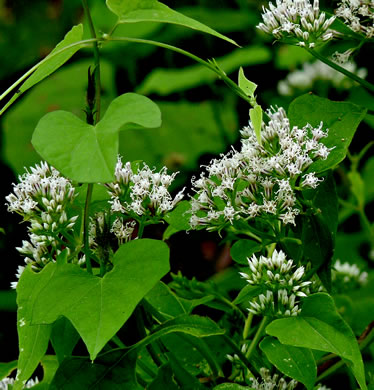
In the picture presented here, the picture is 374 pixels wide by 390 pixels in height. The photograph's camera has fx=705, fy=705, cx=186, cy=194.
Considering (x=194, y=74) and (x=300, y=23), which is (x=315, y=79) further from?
(x=300, y=23)

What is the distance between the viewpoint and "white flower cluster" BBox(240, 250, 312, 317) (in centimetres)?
87

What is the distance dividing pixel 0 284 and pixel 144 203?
4.94ft

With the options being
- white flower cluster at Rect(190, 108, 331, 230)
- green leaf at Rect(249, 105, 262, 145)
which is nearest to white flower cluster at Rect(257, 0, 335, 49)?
white flower cluster at Rect(190, 108, 331, 230)

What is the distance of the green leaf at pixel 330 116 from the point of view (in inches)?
36.9

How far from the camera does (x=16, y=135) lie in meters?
2.67

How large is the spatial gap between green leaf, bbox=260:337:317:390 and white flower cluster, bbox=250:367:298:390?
93 millimetres

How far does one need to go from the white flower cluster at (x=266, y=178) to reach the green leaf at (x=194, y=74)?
164 centimetres

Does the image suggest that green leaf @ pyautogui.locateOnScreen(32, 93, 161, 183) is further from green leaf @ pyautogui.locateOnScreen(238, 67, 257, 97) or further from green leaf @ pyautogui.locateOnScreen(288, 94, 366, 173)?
green leaf @ pyautogui.locateOnScreen(288, 94, 366, 173)

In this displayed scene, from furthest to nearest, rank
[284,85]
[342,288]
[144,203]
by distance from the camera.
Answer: [284,85] → [342,288] → [144,203]

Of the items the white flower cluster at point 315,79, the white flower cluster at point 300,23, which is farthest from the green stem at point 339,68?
the white flower cluster at point 315,79

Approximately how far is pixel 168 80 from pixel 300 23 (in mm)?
1673

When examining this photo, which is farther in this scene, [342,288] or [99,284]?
→ [342,288]

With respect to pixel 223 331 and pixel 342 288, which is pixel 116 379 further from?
pixel 342 288

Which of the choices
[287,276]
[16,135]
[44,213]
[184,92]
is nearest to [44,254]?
[44,213]
